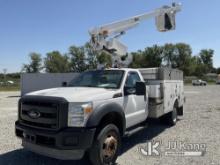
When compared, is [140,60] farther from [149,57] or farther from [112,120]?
[112,120]

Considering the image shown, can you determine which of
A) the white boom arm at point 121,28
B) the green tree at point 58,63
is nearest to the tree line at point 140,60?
the green tree at point 58,63

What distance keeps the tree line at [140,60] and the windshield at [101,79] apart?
62609 mm

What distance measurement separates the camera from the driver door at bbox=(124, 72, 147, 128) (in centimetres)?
637

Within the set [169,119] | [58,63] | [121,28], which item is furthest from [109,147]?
[58,63]

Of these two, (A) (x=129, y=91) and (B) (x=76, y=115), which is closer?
(B) (x=76, y=115)

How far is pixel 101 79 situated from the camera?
669 cm

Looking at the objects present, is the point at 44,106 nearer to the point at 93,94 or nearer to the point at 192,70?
the point at 93,94

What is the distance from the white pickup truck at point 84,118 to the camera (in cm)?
483

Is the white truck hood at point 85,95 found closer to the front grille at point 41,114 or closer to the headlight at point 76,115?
the headlight at point 76,115

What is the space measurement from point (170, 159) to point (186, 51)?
84.4m

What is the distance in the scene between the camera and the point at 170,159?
613cm

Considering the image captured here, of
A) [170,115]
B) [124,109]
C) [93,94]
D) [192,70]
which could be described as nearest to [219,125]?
[170,115]

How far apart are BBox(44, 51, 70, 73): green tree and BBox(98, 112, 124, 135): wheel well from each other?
69.1 meters

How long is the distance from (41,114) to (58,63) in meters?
70.7
